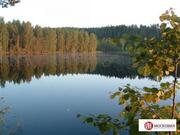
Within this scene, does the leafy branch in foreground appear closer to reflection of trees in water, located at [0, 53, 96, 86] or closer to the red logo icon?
the red logo icon

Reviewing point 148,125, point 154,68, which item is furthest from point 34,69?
point 148,125

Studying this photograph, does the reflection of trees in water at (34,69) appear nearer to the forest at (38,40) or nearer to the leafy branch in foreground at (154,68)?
the forest at (38,40)

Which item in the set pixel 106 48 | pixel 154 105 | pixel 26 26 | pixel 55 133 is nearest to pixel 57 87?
pixel 55 133

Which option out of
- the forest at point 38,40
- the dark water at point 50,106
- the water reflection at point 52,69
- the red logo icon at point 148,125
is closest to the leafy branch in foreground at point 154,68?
the red logo icon at point 148,125

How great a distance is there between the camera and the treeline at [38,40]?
99812 millimetres

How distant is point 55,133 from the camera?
59.1 ft

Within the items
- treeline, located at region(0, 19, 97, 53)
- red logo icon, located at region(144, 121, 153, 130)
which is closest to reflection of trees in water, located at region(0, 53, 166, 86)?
red logo icon, located at region(144, 121, 153, 130)

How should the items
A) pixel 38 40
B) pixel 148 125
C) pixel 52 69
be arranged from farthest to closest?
pixel 38 40 < pixel 52 69 < pixel 148 125

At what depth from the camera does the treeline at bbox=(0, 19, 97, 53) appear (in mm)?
99812

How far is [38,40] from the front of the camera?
355 ft

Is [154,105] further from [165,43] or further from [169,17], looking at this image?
[169,17]

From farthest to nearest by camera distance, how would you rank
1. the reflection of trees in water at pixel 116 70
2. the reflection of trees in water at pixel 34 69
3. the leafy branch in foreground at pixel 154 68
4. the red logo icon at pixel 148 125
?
the reflection of trees in water at pixel 116 70 < the reflection of trees in water at pixel 34 69 < the leafy branch in foreground at pixel 154 68 < the red logo icon at pixel 148 125

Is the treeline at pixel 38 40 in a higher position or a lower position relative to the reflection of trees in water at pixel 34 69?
higher

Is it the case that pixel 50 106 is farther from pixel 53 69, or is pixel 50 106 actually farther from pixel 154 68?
pixel 53 69
